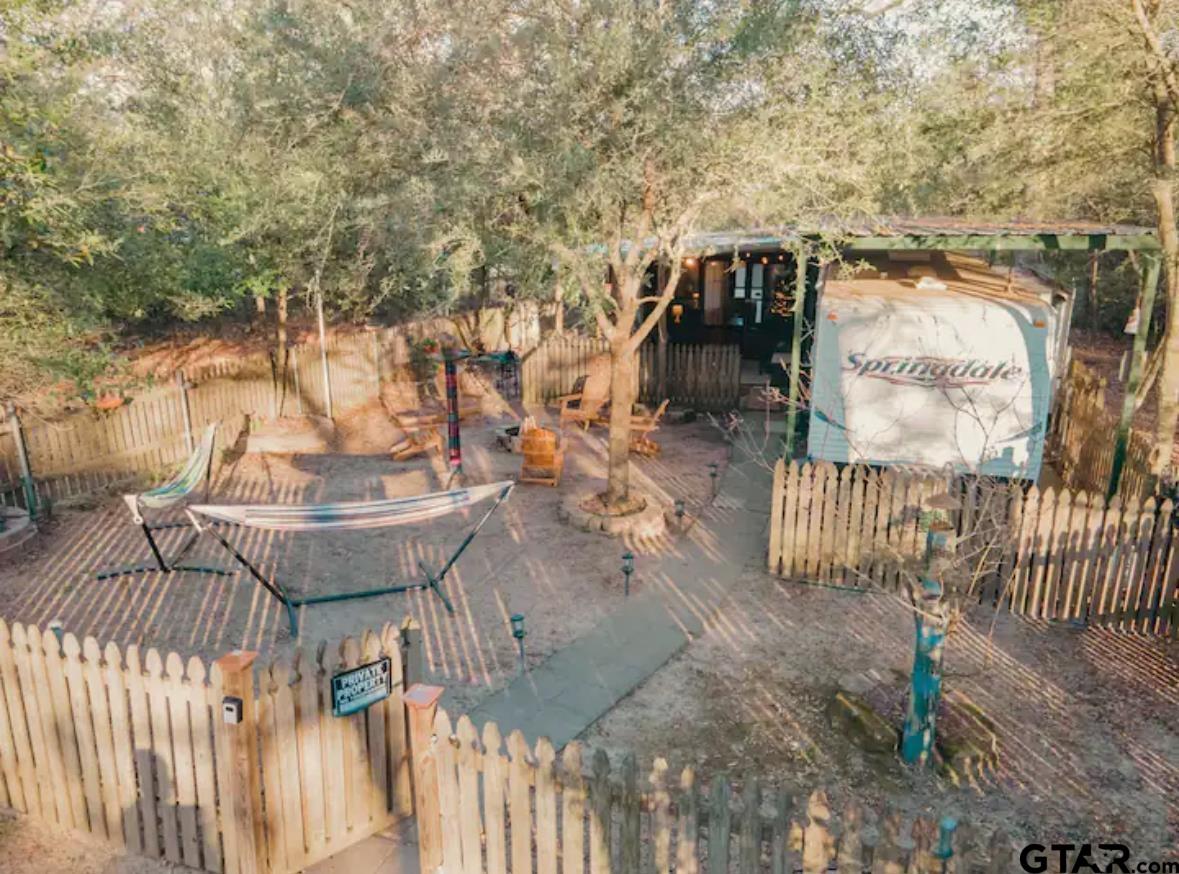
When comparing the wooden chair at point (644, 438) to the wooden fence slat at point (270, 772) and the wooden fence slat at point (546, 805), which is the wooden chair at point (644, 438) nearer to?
the wooden fence slat at point (270, 772)

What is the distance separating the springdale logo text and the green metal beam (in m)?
1.44

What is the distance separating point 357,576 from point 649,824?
6.39 metres

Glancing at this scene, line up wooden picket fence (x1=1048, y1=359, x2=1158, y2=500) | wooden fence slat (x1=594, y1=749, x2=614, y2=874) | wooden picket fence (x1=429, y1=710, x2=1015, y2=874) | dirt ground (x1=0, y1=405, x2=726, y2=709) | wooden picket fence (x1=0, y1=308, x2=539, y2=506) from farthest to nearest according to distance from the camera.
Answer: wooden picket fence (x1=0, y1=308, x2=539, y2=506) → wooden picket fence (x1=1048, y1=359, x2=1158, y2=500) → dirt ground (x1=0, y1=405, x2=726, y2=709) → wooden fence slat (x1=594, y1=749, x2=614, y2=874) → wooden picket fence (x1=429, y1=710, x2=1015, y2=874)

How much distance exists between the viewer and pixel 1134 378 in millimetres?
10141

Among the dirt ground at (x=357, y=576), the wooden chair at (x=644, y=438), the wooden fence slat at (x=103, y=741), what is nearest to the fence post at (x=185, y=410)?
the dirt ground at (x=357, y=576)

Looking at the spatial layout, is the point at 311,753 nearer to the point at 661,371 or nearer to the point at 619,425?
the point at 619,425

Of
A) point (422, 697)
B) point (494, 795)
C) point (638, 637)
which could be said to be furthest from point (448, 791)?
point (638, 637)

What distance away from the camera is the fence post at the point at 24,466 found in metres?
11.0

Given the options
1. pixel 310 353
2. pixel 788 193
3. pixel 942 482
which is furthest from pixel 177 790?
pixel 310 353

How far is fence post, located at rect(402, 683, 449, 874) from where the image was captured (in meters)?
4.58

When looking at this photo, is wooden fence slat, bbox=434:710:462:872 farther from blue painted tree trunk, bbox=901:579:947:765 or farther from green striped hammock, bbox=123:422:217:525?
green striped hammock, bbox=123:422:217:525

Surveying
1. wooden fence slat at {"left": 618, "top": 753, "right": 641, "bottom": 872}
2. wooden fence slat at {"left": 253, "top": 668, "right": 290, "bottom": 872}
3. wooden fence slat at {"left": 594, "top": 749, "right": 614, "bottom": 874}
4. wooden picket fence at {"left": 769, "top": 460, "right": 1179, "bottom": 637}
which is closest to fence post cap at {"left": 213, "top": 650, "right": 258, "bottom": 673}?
wooden fence slat at {"left": 253, "top": 668, "right": 290, "bottom": 872}

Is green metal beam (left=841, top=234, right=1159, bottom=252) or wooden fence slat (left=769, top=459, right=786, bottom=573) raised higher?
green metal beam (left=841, top=234, right=1159, bottom=252)

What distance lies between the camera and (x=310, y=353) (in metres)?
17.0
